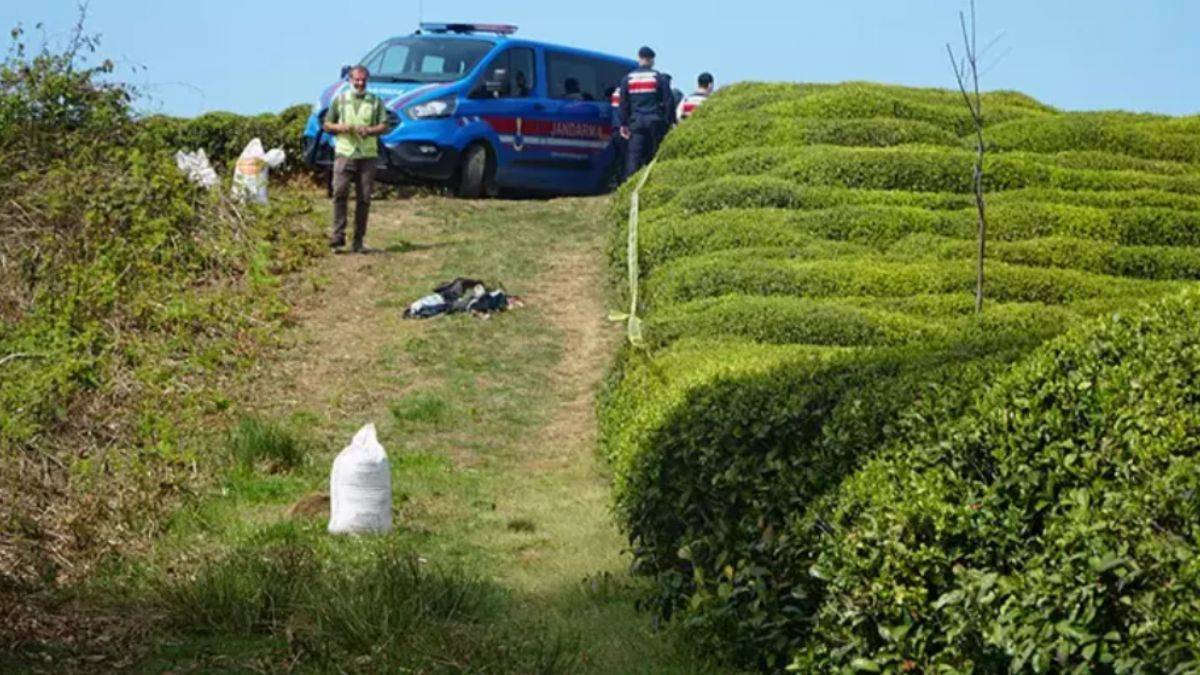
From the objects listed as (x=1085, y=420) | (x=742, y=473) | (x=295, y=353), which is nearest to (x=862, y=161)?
(x=295, y=353)

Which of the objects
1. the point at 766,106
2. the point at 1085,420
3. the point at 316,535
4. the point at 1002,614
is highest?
the point at 766,106

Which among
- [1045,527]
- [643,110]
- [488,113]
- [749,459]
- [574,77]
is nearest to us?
[1045,527]

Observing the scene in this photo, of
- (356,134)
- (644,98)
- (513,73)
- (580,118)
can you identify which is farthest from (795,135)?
(580,118)

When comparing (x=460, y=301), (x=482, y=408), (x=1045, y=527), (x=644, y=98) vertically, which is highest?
(x=644, y=98)

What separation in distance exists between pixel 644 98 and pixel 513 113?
1.71m

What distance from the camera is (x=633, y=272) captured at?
15.8 m

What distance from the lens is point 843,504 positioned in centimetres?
764

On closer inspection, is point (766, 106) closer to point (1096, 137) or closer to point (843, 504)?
point (1096, 137)

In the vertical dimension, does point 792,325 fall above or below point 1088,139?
below

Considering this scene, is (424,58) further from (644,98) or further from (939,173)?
(939,173)

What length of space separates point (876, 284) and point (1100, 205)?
13.4 ft

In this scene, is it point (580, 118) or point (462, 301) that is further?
point (580, 118)

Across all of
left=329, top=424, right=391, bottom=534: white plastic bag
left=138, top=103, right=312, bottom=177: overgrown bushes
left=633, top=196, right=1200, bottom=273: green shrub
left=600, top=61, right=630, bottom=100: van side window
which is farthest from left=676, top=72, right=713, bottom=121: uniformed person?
left=329, top=424, right=391, bottom=534: white plastic bag

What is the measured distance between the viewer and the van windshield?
23859mm
